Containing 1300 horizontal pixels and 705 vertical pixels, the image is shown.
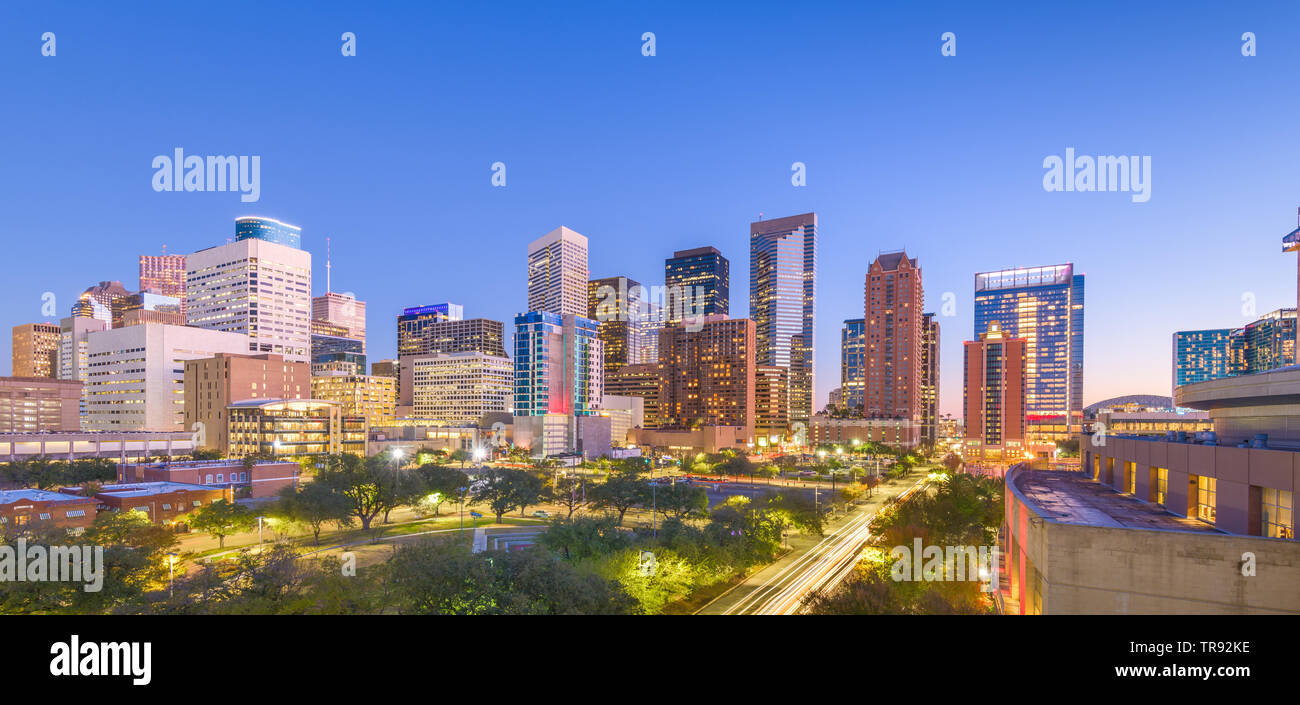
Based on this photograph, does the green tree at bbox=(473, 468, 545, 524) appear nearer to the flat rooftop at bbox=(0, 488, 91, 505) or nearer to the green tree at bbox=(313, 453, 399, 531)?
the green tree at bbox=(313, 453, 399, 531)

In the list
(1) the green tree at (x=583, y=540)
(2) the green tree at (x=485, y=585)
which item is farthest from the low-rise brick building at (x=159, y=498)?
(2) the green tree at (x=485, y=585)

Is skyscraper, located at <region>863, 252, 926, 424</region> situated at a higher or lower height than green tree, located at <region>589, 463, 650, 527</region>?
higher

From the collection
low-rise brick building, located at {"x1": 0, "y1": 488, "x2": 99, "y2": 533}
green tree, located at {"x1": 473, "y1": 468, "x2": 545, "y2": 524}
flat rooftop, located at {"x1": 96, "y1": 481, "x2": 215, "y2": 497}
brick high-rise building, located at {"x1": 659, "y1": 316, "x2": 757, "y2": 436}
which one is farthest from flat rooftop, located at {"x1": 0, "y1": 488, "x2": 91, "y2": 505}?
brick high-rise building, located at {"x1": 659, "y1": 316, "x2": 757, "y2": 436}

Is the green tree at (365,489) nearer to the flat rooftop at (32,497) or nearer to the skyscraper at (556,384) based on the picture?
the flat rooftop at (32,497)

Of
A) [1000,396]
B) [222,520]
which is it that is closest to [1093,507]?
[222,520]

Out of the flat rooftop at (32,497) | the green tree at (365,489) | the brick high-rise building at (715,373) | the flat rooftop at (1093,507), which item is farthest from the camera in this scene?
the brick high-rise building at (715,373)

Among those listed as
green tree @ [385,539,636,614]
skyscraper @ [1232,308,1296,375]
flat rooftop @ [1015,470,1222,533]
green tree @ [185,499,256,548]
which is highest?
skyscraper @ [1232,308,1296,375]
